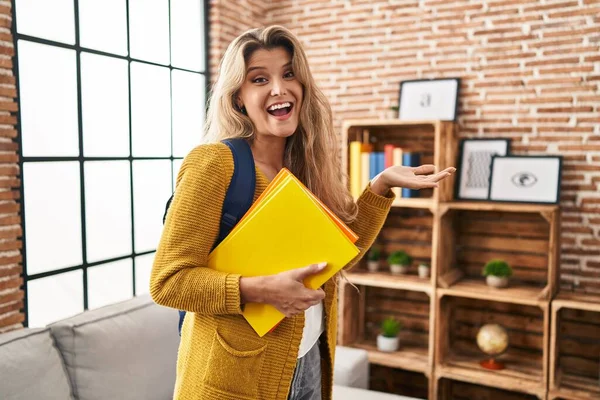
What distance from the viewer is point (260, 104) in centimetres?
136

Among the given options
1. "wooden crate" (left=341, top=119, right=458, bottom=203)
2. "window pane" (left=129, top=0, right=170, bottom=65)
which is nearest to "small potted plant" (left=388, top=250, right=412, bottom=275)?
"wooden crate" (left=341, top=119, right=458, bottom=203)

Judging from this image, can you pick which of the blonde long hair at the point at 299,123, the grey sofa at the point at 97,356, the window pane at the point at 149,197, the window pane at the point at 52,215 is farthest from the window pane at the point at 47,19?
the blonde long hair at the point at 299,123

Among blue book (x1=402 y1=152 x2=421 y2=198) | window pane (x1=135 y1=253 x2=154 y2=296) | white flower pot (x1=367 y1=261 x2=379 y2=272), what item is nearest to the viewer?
window pane (x1=135 y1=253 x2=154 y2=296)

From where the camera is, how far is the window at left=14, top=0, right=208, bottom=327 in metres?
2.56

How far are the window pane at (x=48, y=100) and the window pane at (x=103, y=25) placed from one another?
0.52ft

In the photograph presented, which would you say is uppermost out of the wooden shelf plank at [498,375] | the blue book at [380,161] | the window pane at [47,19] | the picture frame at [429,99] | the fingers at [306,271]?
the window pane at [47,19]

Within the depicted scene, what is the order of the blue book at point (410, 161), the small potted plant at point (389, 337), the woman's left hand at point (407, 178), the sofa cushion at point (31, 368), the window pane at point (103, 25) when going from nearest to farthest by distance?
the woman's left hand at point (407, 178)
the sofa cushion at point (31, 368)
the window pane at point (103, 25)
the blue book at point (410, 161)
the small potted plant at point (389, 337)

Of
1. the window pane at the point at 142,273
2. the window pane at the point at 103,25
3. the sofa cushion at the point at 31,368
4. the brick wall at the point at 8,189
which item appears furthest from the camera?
the window pane at the point at 142,273

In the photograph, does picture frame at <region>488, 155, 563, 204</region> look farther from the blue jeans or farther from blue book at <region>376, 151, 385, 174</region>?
the blue jeans

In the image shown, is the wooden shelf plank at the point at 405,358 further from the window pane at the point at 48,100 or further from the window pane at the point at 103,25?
the window pane at the point at 103,25

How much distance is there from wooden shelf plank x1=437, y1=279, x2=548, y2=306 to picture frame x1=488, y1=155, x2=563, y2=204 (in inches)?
20.5

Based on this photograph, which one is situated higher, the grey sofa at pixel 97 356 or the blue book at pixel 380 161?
the blue book at pixel 380 161

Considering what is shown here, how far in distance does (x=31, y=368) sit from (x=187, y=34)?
7.86ft

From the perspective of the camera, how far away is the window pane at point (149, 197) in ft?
10.4
